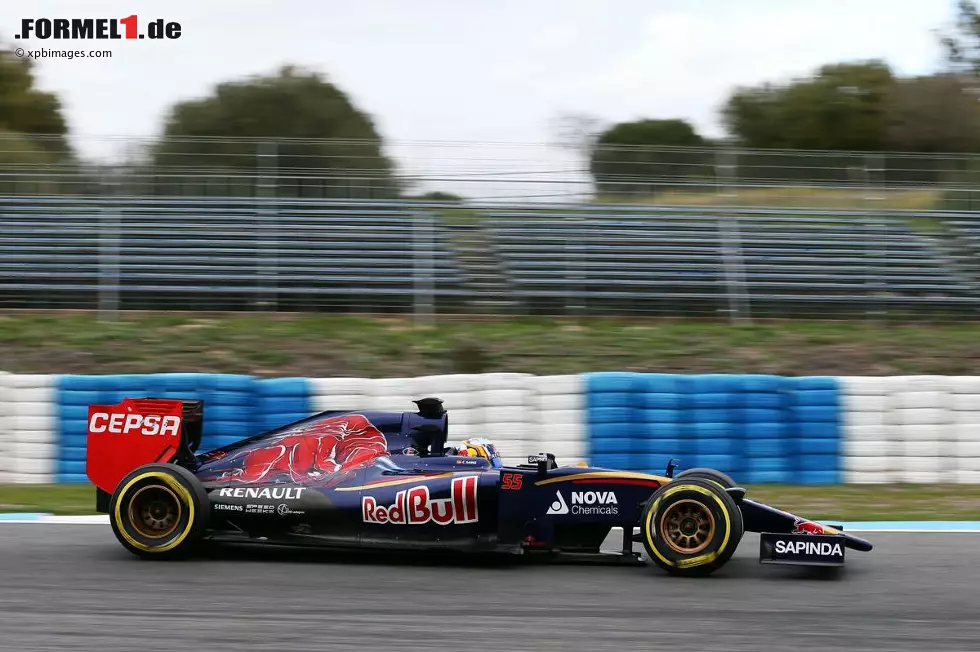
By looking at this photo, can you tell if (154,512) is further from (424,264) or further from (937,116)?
(937,116)

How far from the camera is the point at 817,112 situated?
32219 millimetres

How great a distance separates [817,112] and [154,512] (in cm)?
2908

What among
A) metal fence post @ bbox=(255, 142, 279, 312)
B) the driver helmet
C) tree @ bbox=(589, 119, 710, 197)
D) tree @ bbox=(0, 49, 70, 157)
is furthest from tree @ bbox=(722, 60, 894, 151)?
the driver helmet

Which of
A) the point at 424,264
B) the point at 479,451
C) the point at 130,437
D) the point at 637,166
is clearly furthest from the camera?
the point at 637,166

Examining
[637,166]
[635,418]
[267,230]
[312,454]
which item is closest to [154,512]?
[312,454]

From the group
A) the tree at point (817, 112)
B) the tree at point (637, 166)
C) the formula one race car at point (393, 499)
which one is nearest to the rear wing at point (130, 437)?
the formula one race car at point (393, 499)

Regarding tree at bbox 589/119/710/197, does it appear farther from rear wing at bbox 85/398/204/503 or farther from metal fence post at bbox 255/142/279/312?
rear wing at bbox 85/398/204/503

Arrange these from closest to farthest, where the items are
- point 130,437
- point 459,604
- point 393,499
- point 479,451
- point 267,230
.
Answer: point 459,604 → point 393,499 → point 130,437 → point 479,451 → point 267,230

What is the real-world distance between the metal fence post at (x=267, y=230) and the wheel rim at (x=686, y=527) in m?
10.2

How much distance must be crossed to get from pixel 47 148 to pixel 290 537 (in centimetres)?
1139

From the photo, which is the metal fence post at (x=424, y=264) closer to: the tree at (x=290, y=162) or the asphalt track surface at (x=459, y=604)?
the tree at (x=290, y=162)

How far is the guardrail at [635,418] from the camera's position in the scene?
10.2 metres

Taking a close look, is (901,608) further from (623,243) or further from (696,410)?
(623,243)

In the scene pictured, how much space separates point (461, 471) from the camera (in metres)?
6.53
